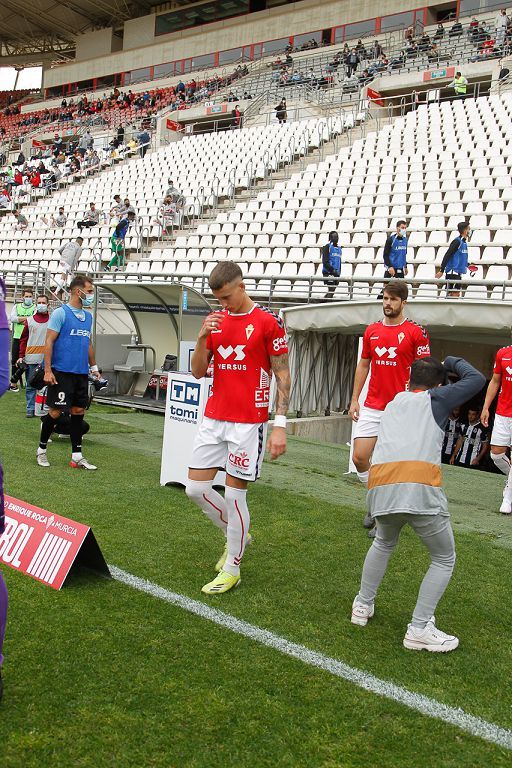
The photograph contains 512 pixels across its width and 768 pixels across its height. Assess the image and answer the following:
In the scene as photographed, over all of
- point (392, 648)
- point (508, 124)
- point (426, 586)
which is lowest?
point (392, 648)

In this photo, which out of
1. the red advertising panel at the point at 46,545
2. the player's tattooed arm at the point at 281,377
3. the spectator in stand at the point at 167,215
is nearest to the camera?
the red advertising panel at the point at 46,545

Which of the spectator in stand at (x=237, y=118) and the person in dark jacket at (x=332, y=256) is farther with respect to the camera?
the spectator in stand at (x=237, y=118)

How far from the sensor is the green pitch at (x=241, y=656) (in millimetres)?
2578

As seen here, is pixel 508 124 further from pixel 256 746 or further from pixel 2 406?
pixel 256 746

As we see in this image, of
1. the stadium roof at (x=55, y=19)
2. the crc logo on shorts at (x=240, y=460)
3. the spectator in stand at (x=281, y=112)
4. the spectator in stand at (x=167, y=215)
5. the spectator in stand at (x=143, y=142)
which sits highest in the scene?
the stadium roof at (x=55, y=19)

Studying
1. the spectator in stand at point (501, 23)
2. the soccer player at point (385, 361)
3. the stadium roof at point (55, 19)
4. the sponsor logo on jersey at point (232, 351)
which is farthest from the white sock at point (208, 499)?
the stadium roof at point (55, 19)

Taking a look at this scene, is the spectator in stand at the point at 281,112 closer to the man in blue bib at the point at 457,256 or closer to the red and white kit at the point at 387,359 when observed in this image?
the man in blue bib at the point at 457,256

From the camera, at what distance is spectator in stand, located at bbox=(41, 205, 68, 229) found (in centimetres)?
2483

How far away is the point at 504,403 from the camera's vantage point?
691 cm

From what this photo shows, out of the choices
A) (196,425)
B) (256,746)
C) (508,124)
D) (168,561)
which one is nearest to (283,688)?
(256,746)

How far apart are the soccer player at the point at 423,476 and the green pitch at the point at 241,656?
226mm

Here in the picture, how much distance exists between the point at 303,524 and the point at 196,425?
4.53 feet

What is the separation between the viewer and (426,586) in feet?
11.5

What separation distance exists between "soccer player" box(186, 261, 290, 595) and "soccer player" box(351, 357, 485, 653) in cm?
76
